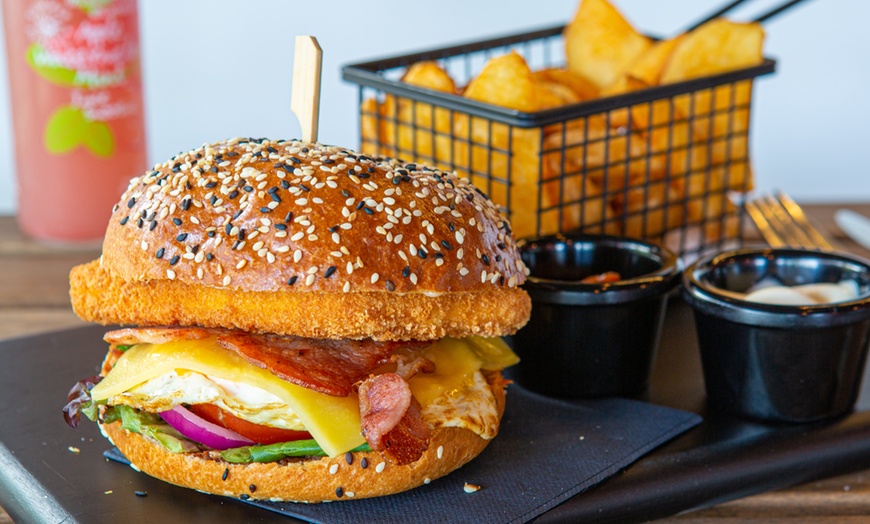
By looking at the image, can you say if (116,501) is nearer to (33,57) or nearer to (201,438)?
(201,438)

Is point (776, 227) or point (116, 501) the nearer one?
point (116, 501)

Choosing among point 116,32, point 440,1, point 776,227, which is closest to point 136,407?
point 116,32

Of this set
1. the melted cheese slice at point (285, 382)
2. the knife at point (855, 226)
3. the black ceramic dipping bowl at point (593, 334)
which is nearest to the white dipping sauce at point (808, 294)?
the black ceramic dipping bowl at point (593, 334)

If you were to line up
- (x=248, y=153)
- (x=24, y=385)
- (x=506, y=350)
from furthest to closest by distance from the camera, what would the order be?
(x=24, y=385)
(x=506, y=350)
(x=248, y=153)

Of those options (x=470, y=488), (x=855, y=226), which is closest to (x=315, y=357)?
(x=470, y=488)

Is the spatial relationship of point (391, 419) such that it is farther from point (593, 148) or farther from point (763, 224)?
point (763, 224)

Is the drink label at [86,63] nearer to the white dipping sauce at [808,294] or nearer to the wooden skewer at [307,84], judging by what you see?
the wooden skewer at [307,84]

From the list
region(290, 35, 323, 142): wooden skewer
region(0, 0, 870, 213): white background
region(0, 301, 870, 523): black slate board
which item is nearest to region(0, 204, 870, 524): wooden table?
region(0, 301, 870, 523): black slate board
